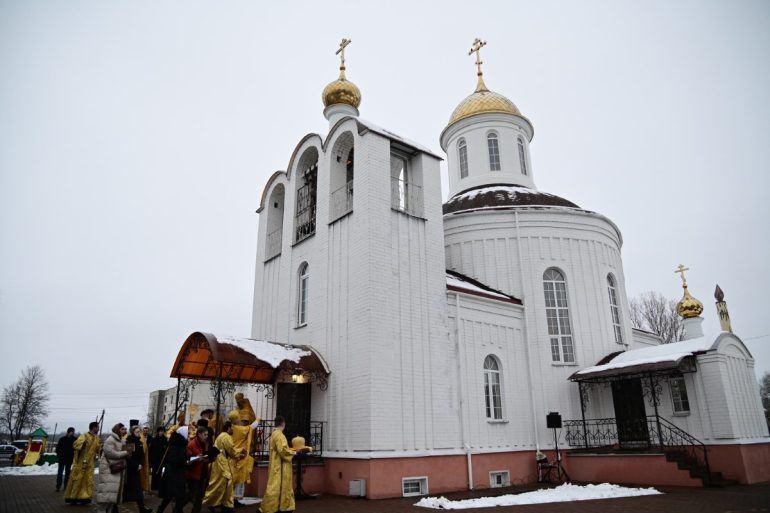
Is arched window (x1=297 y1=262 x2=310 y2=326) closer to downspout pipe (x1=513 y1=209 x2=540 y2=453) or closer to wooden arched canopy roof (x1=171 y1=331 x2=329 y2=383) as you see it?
wooden arched canopy roof (x1=171 y1=331 x2=329 y2=383)

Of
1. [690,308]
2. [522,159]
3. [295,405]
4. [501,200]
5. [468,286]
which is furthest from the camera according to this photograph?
[522,159]

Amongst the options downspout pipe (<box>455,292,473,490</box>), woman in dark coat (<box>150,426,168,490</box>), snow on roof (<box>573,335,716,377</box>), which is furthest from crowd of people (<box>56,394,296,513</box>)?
snow on roof (<box>573,335,716,377</box>)

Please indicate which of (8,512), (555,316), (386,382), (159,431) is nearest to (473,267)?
(555,316)

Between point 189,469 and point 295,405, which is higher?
point 295,405

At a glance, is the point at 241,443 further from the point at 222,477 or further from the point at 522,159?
the point at 522,159

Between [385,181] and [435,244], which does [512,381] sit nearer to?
[435,244]

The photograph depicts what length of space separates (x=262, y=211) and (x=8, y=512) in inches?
484

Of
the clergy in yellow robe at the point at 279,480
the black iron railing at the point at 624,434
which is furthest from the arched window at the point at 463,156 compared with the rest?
the clergy in yellow robe at the point at 279,480

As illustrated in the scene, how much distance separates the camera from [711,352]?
1510 centimetres

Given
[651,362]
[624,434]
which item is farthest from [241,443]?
[624,434]

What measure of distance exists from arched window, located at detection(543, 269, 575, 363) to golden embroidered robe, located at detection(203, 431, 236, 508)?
1202 cm

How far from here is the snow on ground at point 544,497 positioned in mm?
10961

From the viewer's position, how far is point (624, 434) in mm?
17172

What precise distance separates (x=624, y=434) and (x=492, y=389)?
490cm
